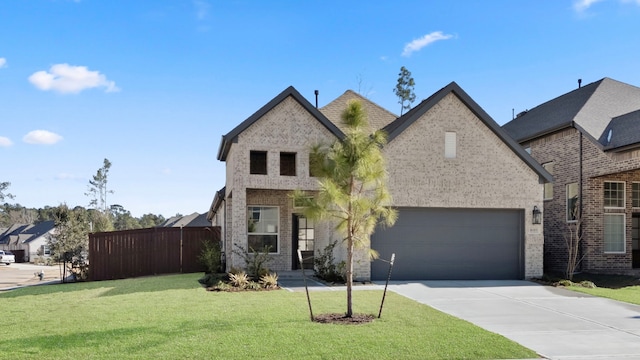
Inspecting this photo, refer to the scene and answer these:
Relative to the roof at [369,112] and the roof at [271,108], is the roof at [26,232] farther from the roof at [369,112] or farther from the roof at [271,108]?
the roof at [271,108]

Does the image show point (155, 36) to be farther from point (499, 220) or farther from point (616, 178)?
point (616, 178)

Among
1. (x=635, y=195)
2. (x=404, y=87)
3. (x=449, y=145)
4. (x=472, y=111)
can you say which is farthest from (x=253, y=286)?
(x=404, y=87)

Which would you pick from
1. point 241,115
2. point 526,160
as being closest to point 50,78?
point 241,115

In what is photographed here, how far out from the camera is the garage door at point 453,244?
17.1 meters

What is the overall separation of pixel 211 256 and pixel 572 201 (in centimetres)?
1388

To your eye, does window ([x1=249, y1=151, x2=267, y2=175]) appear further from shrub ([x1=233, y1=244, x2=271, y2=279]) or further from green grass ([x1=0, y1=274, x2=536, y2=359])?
green grass ([x1=0, y1=274, x2=536, y2=359])

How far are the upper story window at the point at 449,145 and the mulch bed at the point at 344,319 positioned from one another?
860 cm

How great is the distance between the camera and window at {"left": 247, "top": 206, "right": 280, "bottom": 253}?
1869 centimetres

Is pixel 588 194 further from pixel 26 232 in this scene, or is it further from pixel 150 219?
pixel 150 219

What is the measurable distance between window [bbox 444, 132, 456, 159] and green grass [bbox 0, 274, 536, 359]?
20.3 feet

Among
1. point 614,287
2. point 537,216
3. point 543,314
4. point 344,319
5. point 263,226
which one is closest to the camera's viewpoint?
point 344,319

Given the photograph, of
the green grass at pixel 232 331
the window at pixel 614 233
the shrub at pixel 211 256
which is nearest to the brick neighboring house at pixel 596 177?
the window at pixel 614 233

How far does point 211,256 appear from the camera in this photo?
60.8 feet

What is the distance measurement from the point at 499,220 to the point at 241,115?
30.8 ft
